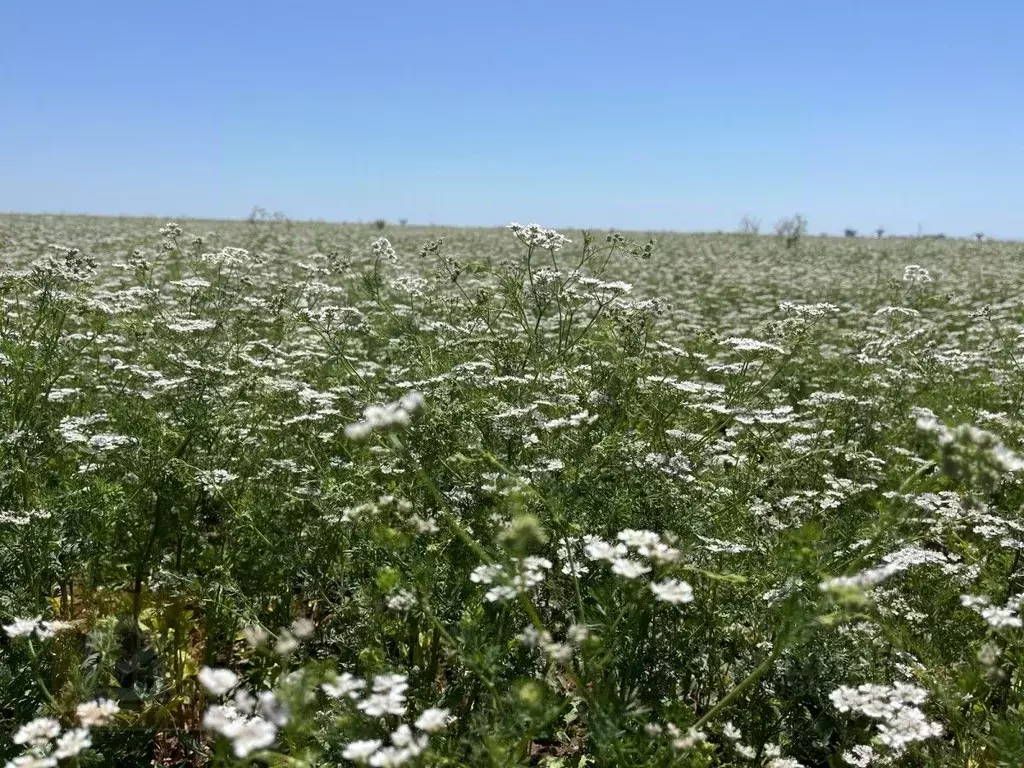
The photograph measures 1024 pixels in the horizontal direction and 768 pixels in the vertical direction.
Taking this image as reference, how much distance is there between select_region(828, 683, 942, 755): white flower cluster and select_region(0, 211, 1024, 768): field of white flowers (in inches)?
0.5

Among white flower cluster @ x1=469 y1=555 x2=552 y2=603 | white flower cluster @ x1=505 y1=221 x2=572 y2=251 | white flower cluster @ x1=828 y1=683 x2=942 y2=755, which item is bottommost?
white flower cluster @ x1=828 y1=683 x2=942 y2=755

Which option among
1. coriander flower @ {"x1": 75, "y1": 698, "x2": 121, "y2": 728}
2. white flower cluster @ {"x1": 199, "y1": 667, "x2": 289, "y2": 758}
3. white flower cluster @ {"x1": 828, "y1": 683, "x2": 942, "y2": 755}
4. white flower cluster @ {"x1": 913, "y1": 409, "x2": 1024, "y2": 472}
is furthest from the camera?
white flower cluster @ {"x1": 828, "y1": 683, "x2": 942, "y2": 755}

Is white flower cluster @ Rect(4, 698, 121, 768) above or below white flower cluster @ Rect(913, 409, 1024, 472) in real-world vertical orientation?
below

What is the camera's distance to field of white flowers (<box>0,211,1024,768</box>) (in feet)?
8.65

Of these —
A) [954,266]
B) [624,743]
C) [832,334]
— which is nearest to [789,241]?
[954,266]

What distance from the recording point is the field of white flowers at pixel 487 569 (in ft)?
8.65

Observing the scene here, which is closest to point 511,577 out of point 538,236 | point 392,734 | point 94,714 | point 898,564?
point 392,734

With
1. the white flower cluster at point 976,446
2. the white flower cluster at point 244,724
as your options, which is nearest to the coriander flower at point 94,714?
the white flower cluster at point 244,724

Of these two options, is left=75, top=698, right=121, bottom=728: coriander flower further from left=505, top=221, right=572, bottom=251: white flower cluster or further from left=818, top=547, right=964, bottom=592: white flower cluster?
left=505, top=221, right=572, bottom=251: white flower cluster

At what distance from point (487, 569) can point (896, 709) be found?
61.1 inches

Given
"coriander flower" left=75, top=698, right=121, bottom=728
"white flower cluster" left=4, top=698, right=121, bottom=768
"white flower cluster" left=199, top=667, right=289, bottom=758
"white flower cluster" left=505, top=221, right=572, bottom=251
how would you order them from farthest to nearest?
"white flower cluster" left=505, top=221, right=572, bottom=251 < "coriander flower" left=75, top=698, right=121, bottom=728 < "white flower cluster" left=4, top=698, right=121, bottom=768 < "white flower cluster" left=199, top=667, right=289, bottom=758

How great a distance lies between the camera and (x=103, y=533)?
12.2ft

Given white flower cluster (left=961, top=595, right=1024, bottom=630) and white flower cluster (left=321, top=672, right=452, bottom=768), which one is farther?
white flower cluster (left=961, top=595, right=1024, bottom=630)

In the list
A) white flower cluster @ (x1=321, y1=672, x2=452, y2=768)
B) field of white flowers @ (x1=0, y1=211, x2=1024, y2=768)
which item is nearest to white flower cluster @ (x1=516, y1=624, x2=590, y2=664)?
field of white flowers @ (x1=0, y1=211, x2=1024, y2=768)
